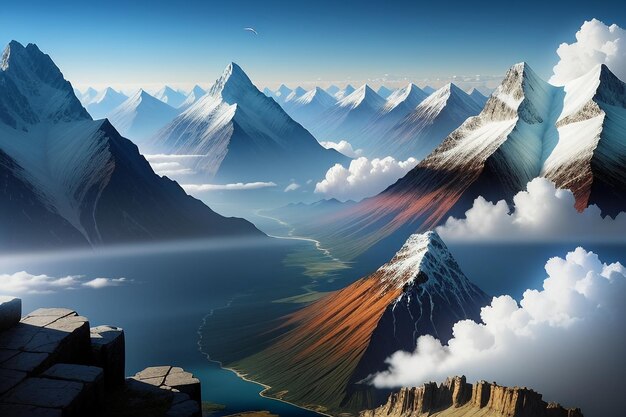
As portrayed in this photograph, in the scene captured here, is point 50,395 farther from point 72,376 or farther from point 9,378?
point 9,378

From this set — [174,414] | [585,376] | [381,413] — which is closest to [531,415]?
[585,376]

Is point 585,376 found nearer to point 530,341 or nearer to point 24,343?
point 530,341

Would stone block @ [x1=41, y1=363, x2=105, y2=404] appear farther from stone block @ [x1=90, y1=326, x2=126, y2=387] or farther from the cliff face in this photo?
the cliff face

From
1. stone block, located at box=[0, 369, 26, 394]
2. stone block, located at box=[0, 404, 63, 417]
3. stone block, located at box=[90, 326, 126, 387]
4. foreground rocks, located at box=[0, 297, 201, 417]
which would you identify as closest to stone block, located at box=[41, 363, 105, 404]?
foreground rocks, located at box=[0, 297, 201, 417]

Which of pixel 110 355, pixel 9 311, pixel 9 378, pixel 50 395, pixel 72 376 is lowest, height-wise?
pixel 50 395

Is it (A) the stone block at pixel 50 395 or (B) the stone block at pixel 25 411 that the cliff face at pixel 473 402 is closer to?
(A) the stone block at pixel 50 395

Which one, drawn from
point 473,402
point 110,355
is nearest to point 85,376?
point 110,355

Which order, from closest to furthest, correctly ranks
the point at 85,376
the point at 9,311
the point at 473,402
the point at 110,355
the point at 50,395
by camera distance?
the point at 50,395 → the point at 85,376 → the point at 9,311 → the point at 110,355 → the point at 473,402
